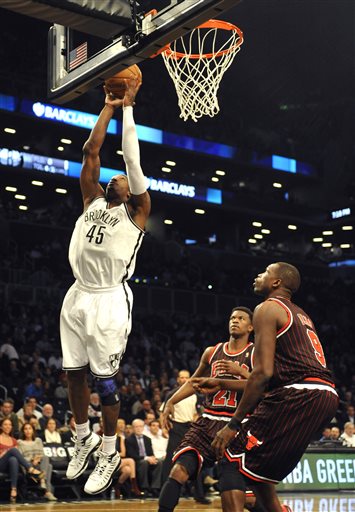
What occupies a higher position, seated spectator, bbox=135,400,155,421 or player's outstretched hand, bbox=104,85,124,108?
player's outstretched hand, bbox=104,85,124,108

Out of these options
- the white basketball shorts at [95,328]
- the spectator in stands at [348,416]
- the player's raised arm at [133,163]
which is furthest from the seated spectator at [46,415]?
the player's raised arm at [133,163]

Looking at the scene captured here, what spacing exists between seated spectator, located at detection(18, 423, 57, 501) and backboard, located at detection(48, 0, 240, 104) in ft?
28.4

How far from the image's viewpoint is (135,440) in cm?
1543

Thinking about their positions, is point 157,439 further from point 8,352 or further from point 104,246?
point 104,246

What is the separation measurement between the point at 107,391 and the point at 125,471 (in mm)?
9404

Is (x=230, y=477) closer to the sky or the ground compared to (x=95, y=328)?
closer to the ground

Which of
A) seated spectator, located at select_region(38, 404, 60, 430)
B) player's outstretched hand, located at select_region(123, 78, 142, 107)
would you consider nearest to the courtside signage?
seated spectator, located at select_region(38, 404, 60, 430)

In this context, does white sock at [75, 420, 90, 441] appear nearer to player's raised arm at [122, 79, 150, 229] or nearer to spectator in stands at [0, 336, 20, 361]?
player's raised arm at [122, 79, 150, 229]

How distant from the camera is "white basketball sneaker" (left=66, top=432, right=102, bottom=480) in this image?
20.2 feet

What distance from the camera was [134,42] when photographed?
6.23 m

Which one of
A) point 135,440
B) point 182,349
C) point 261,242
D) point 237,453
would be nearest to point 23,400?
point 135,440

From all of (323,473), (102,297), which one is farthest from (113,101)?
(323,473)

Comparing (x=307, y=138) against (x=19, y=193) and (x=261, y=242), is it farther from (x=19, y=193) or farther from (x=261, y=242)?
(x=19, y=193)

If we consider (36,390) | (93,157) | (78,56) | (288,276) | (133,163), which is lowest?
(36,390)
